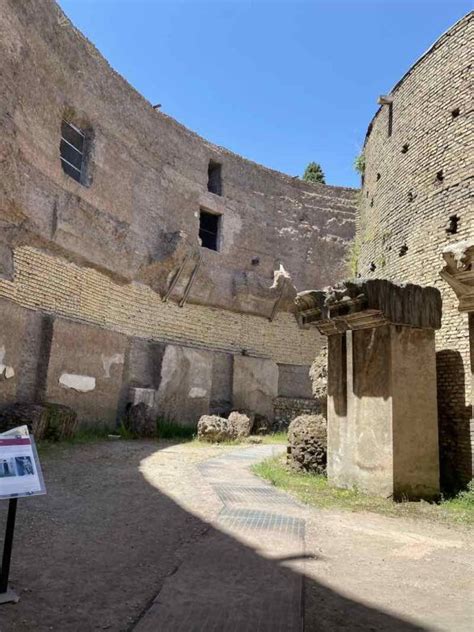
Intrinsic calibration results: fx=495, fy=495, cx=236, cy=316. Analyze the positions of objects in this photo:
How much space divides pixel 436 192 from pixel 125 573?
27.3ft

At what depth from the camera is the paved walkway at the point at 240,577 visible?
278 cm

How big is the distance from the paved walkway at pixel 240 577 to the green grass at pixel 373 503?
1.87 feet

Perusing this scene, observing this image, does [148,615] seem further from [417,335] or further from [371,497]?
[417,335]

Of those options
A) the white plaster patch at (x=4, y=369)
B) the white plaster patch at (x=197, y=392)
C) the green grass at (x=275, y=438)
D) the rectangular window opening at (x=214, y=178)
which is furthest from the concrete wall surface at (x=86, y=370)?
the rectangular window opening at (x=214, y=178)

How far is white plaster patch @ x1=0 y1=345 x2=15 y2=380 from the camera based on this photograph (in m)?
9.72

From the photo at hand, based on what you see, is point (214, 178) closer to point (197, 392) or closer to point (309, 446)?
point (197, 392)

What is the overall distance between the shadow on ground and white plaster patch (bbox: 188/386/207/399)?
9.35 m

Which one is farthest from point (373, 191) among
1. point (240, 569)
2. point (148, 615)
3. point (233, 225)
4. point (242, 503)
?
point (148, 615)

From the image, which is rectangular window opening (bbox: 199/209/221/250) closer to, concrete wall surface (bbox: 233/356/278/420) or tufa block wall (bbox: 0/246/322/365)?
tufa block wall (bbox: 0/246/322/365)

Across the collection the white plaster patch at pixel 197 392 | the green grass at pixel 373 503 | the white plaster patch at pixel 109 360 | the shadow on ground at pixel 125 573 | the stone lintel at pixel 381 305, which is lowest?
the shadow on ground at pixel 125 573

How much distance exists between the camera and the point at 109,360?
12.9 m

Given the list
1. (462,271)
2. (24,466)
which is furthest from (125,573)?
(462,271)

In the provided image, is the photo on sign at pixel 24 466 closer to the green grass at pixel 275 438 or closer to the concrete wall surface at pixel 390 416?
the concrete wall surface at pixel 390 416

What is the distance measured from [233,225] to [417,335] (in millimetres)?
12611
